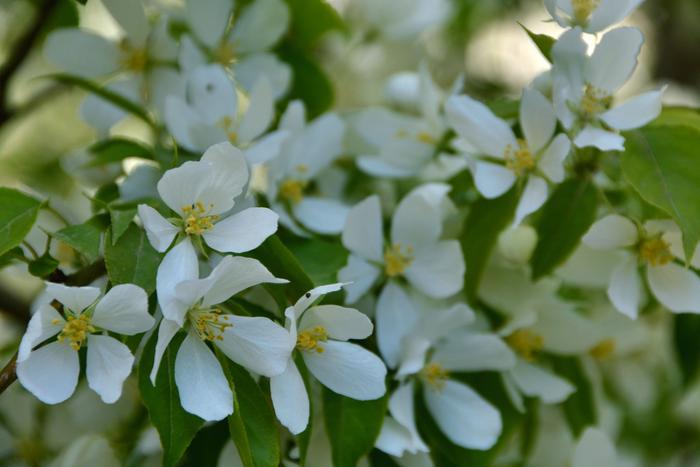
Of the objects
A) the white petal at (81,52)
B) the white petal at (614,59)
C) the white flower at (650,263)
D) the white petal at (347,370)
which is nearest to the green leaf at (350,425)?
the white petal at (347,370)

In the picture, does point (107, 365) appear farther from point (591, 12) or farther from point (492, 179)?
point (591, 12)

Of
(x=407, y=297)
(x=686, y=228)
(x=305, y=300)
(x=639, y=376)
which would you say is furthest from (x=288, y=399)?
(x=639, y=376)

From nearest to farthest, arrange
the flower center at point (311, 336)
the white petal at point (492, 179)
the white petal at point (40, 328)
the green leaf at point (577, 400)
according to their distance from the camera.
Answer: the white petal at point (40, 328) < the flower center at point (311, 336) < the white petal at point (492, 179) < the green leaf at point (577, 400)

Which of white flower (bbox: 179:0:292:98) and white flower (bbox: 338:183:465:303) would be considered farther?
white flower (bbox: 179:0:292:98)

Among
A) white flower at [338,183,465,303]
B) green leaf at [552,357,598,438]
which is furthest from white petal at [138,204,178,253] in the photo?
green leaf at [552,357,598,438]

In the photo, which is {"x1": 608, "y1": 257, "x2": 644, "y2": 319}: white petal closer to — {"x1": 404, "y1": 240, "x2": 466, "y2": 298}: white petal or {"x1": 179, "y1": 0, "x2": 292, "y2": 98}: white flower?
{"x1": 404, "y1": 240, "x2": 466, "y2": 298}: white petal

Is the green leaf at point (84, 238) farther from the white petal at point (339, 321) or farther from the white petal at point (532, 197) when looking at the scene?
the white petal at point (532, 197)
